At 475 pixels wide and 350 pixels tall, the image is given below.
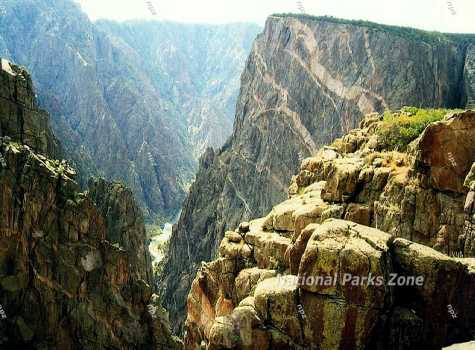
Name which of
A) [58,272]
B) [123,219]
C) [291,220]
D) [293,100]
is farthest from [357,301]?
[293,100]

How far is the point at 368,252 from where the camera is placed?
15367 millimetres

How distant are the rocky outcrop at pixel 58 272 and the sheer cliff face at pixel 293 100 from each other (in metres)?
34.9

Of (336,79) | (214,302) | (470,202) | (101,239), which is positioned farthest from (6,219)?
(336,79)

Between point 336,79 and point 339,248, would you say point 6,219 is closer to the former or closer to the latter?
point 339,248

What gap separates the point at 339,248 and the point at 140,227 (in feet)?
259

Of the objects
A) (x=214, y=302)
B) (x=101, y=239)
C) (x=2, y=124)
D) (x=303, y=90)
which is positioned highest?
(x=303, y=90)

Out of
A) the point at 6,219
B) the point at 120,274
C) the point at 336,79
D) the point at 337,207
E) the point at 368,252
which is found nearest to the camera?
the point at 368,252

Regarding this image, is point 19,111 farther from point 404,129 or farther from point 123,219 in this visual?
point 404,129

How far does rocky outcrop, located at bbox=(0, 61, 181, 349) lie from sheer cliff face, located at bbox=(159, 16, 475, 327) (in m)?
34.9

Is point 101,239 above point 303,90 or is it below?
below

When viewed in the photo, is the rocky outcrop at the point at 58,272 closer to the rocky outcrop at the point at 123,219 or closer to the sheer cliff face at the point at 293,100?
the rocky outcrop at the point at 123,219

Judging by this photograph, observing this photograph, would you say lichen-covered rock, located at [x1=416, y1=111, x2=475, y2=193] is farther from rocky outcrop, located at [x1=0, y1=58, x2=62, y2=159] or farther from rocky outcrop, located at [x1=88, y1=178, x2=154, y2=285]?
rocky outcrop, located at [x1=88, y1=178, x2=154, y2=285]

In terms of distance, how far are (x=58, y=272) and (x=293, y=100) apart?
54.0m

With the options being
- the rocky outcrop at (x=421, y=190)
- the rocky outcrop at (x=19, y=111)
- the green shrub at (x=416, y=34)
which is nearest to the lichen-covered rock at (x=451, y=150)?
the rocky outcrop at (x=421, y=190)
